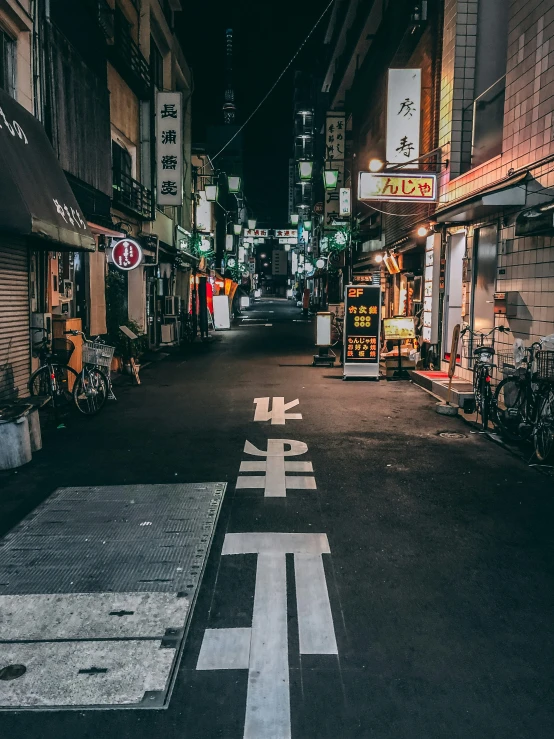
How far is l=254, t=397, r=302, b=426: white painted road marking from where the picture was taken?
36.3 ft

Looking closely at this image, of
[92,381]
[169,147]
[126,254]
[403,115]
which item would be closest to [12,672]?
[92,381]

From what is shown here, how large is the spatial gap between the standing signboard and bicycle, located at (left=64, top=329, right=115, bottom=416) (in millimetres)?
6880

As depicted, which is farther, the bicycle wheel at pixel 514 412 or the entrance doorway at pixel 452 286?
the entrance doorway at pixel 452 286

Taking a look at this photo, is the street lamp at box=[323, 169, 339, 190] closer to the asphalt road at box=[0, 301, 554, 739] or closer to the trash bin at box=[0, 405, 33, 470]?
the asphalt road at box=[0, 301, 554, 739]

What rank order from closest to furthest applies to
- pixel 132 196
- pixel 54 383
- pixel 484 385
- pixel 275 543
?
pixel 275 543 < pixel 484 385 < pixel 54 383 < pixel 132 196

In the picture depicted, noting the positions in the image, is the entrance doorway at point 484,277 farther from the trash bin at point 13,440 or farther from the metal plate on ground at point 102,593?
the trash bin at point 13,440

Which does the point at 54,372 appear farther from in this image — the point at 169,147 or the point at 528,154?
the point at 169,147

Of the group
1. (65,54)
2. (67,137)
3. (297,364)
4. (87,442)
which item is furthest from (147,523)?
(297,364)

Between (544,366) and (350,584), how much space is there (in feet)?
17.4

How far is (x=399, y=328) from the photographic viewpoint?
666 inches

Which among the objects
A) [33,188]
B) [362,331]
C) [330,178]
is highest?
[330,178]

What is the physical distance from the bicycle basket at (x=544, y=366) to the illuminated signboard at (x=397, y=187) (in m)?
7.83

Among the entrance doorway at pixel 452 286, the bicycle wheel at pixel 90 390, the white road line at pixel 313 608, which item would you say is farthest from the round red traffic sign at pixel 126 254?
the white road line at pixel 313 608

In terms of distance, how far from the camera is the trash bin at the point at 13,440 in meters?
7.85
